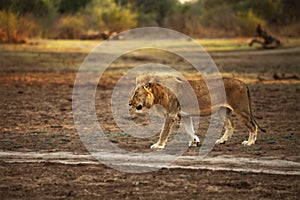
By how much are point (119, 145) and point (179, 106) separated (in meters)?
1.14

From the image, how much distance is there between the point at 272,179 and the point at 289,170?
54 cm

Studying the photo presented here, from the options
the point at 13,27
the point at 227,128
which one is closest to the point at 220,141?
the point at 227,128

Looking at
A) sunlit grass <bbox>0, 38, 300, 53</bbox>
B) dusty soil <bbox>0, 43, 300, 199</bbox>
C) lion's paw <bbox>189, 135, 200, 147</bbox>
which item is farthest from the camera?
sunlit grass <bbox>0, 38, 300, 53</bbox>

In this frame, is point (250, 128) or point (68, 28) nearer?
point (250, 128)

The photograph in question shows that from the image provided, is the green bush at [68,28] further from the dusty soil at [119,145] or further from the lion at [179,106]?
the lion at [179,106]

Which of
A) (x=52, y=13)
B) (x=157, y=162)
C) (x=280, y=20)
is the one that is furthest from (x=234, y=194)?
(x=280, y=20)

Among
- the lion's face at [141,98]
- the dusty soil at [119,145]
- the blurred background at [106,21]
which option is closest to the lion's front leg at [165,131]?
the dusty soil at [119,145]

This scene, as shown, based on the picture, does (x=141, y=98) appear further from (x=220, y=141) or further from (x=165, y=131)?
(x=220, y=141)

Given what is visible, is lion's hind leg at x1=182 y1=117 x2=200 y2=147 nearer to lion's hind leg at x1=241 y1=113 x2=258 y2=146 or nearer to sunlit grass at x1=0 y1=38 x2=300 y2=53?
lion's hind leg at x1=241 y1=113 x2=258 y2=146

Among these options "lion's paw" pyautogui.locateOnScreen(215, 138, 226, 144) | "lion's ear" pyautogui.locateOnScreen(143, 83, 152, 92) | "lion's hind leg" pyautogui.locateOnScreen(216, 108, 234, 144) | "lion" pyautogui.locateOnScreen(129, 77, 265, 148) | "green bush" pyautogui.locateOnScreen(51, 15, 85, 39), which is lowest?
"green bush" pyautogui.locateOnScreen(51, 15, 85, 39)

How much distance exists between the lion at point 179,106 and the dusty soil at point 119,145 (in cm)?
37

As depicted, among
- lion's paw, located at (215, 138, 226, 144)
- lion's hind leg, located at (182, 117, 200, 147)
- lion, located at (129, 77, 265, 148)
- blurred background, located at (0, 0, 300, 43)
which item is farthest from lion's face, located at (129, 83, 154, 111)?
blurred background, located at (0, 0, 300, 43)

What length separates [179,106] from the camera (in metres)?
11.2

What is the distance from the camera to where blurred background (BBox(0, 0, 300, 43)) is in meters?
38.5
